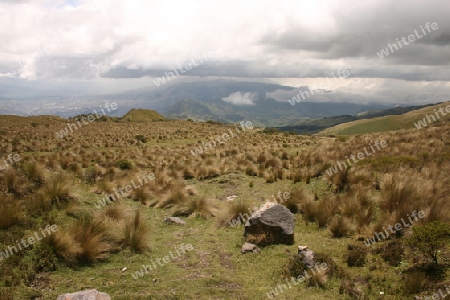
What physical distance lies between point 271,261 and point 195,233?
315 cm

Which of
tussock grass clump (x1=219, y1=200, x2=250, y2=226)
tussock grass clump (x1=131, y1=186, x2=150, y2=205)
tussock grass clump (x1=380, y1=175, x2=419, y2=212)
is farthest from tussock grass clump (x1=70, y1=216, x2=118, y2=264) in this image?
tussock grass clump (x1=380, y1=175, x2=419, y2=212)

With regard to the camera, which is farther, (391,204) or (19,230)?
(391,204)

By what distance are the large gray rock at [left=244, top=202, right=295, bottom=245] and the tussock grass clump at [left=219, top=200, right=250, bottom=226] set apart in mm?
1282

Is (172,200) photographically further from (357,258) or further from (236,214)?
(357,258)

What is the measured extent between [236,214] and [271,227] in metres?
2.03

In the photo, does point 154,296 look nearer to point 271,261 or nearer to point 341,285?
point 271,261

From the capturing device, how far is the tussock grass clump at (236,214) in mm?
10180

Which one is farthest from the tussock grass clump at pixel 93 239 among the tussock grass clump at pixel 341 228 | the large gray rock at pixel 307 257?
the tussock grass clump at pixel 341 228

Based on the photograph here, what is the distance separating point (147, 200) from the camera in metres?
12.7

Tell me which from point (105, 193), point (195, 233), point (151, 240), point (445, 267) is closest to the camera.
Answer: point (445, 267)

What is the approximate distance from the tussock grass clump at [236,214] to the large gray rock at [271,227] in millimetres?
1282

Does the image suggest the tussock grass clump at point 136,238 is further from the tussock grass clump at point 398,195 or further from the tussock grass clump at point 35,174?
the tussock grass clump at point 398,195

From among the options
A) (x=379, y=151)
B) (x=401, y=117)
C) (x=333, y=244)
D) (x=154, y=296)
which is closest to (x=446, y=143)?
(x=379, y=151)

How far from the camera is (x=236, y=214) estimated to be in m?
10.3
